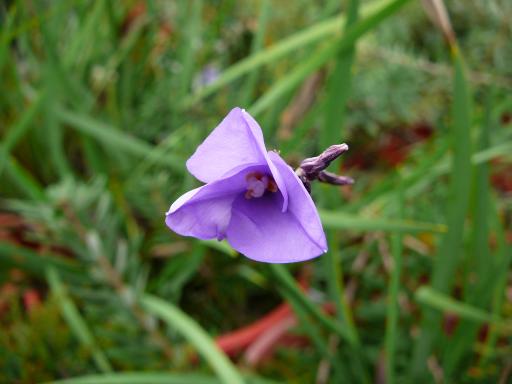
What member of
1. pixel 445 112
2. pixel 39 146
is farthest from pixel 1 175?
pixel 445 112

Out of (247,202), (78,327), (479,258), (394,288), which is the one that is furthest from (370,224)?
(78,327)

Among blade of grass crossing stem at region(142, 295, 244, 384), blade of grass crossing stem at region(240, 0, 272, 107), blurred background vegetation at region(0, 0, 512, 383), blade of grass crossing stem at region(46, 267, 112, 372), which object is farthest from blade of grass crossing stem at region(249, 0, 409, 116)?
blade of grass crossing stem at region(46, 267, 112, 372)

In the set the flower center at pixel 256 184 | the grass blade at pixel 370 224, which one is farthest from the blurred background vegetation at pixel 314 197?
the flower center at pixel 256 184

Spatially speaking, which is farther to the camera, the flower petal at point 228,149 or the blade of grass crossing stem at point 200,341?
the blade of grass crossing stem at point 200,341

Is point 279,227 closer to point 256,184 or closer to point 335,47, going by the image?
point 256,184

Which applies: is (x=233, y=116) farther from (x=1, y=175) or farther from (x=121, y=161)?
(x=1, y=175)

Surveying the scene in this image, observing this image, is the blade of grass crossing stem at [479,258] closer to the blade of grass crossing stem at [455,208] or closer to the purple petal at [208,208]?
the blade of grass crossing stem at [455,208]

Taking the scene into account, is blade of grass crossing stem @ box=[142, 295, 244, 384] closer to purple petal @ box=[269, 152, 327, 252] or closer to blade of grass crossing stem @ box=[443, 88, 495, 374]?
blade of grass crossing stem @ box=[443, 88, 495, 374]
